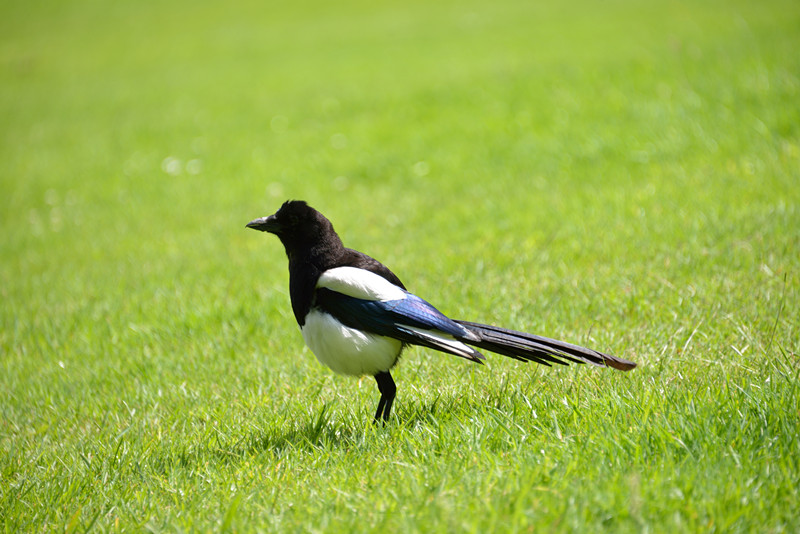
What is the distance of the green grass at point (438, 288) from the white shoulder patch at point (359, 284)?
48 centimetres

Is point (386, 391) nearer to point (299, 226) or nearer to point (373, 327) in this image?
point (373, 327)

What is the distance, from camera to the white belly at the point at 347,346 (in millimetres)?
2893

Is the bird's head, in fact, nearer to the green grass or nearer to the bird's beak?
the bird's beak

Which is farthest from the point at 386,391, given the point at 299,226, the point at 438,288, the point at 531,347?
the point at 438,288

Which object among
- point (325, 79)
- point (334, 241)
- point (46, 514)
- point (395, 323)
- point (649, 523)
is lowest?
point (46, 514)

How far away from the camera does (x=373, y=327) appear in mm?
2918

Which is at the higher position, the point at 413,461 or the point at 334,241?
the point at 334,241

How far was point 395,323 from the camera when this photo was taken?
290 centimetres

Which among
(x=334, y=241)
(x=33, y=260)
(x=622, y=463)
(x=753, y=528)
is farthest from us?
(x=33, y=260)

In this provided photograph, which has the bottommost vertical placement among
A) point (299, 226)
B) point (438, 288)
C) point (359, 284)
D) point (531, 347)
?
point (438, 288)

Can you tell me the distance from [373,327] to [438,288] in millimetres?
1746

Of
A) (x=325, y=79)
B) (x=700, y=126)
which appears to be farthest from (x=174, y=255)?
(x=325, y=79)

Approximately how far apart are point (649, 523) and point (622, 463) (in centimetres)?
28

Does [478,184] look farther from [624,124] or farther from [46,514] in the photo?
[46,514]
